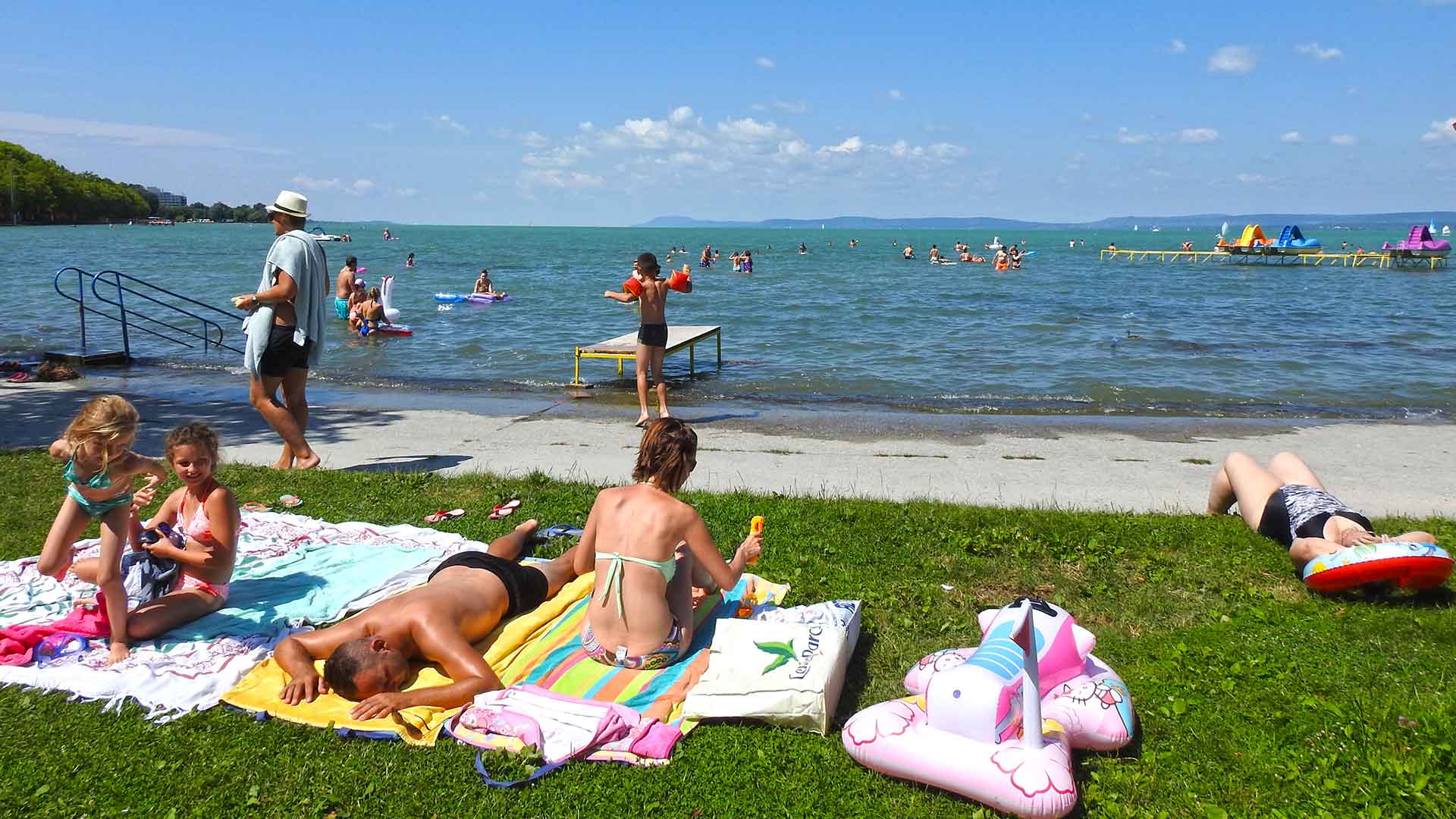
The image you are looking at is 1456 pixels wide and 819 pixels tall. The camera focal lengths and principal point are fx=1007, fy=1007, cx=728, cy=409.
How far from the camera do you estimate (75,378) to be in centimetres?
1313

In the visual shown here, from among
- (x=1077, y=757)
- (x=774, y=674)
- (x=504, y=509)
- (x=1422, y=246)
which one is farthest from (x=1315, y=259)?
(x=774, y=674)

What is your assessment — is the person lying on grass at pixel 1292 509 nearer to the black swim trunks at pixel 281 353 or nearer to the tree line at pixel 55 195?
the black swim trunks at pixel 281 353

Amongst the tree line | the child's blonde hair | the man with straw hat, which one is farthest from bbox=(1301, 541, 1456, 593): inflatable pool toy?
the tree line

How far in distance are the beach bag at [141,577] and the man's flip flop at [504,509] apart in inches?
84.7

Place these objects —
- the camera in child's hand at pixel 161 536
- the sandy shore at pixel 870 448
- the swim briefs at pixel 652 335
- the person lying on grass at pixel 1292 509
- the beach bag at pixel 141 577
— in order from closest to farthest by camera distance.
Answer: the beach bag at pixel 141 577
the camera in child's hand at pixel 161 536
the person lying on grass at pixel 1292 509
the sandy shore at pixel 870 448
the swim briefs at pixel 652 335

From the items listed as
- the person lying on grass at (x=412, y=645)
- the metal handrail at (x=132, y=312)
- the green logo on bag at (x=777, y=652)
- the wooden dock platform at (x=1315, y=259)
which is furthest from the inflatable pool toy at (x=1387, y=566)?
the wooden dock platform at (x=1315, y=259)

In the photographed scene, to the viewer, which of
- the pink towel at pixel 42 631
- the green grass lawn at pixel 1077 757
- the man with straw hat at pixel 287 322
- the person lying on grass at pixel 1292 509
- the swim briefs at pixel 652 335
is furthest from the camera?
the swim briefs at pixel 652 335

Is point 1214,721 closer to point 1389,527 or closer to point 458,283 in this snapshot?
point 1389,527

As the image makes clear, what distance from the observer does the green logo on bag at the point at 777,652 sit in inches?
162

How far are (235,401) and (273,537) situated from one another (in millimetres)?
6473

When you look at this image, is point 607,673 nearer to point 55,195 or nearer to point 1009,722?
point 1009,722

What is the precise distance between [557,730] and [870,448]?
637 centimetres

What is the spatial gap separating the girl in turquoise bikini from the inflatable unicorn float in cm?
333

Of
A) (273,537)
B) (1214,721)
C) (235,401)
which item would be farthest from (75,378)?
(1214,721)
